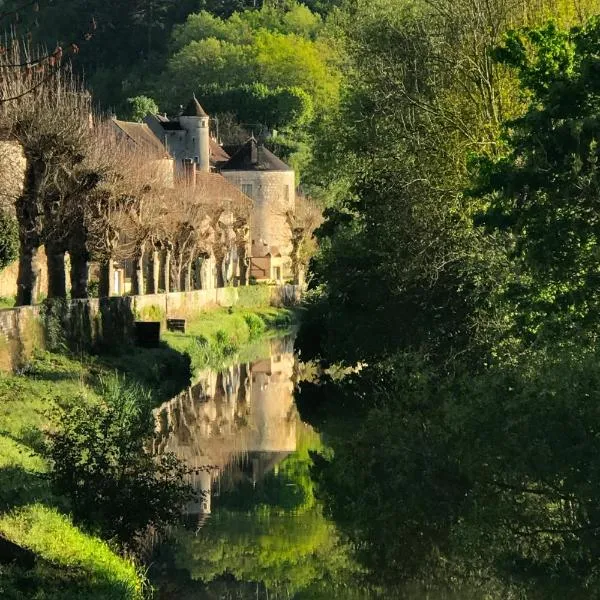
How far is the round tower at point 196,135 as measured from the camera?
104312 millimetres

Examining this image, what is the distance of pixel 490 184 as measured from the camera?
26875mm

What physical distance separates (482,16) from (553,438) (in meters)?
19.6

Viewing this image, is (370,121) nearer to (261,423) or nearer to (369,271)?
(369,271)

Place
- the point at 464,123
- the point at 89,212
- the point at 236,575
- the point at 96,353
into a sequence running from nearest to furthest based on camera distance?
the point at 236,575, the point at 464,123, the point at 96,353, the point at 89,212

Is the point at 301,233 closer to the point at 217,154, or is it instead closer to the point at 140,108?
the point at 217,154

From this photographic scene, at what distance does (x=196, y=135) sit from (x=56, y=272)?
5955 centimetres

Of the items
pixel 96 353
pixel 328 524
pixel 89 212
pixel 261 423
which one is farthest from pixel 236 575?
pixel 89 212

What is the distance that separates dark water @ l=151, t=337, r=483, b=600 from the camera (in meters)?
22.0

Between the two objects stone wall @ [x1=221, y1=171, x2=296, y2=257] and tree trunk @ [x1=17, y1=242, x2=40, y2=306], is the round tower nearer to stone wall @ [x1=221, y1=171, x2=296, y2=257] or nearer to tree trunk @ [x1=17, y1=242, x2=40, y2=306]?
stone wall @ [x1=221, y1=171, x2=296, y2=257]

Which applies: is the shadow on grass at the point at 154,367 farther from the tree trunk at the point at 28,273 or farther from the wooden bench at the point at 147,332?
the tree trunk at the point at 28,273

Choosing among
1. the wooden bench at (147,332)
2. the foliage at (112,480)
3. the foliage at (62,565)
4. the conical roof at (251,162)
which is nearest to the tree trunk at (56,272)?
the wooden bench at (147,332)

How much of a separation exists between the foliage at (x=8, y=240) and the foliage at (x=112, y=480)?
2957 cm

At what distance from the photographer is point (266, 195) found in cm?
10675

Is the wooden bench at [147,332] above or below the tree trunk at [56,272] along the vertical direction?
below
